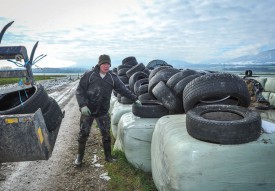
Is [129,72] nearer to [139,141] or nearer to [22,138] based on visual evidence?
[139,141]

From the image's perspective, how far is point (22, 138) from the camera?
128 inches

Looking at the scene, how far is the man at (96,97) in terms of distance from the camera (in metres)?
5.09

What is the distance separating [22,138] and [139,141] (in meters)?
1.94

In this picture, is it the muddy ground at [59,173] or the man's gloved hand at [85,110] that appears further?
the man's gloved hand at [85,110]

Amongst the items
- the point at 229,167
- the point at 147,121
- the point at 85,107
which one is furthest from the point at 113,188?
the point at 229,167

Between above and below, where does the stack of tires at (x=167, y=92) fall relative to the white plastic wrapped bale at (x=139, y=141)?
above

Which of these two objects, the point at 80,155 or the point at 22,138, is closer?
the point at 22,138

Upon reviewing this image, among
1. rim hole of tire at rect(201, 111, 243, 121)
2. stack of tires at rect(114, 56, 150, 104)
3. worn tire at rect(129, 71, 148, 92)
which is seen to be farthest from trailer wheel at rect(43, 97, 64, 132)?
worn tire at rect(129, 71, 148, 92)

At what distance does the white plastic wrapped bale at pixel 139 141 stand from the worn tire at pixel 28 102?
146cm

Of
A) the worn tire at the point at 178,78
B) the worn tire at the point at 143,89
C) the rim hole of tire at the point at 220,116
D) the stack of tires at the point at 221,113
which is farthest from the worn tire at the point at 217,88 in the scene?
the worn tire at the point at 143,89

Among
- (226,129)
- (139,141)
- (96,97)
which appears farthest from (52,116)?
(226,129)

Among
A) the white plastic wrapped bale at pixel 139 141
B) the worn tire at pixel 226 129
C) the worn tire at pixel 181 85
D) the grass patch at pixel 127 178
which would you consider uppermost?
the worn tire at pixel 181 85

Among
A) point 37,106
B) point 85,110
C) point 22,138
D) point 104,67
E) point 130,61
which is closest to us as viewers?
point 22,138

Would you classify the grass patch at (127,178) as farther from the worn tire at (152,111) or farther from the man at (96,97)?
the worn tire at (152,111)
